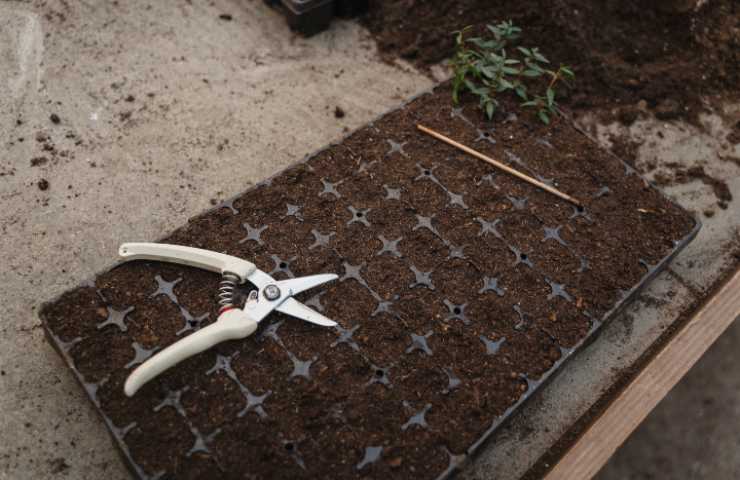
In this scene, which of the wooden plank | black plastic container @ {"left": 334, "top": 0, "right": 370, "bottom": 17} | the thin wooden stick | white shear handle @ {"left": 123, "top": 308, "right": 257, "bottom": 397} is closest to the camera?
white shear handle @ {"left": 123, "top": 308, "right": 257, "bottom": 397}

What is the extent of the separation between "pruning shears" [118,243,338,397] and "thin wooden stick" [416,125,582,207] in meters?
0.63

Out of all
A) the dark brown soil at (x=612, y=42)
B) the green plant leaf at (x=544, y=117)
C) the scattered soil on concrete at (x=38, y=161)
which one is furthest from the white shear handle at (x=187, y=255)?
the dark brown soil at (x=612, y=42)

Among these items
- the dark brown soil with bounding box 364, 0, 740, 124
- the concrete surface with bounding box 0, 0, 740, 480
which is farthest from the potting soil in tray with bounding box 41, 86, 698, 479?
the dark brown soil with bounding box 364, 0, 740, 124

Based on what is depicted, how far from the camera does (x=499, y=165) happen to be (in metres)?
1.95

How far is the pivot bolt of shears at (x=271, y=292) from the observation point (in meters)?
1.57

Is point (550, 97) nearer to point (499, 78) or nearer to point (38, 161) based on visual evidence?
point (499, 78)

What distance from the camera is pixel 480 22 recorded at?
2.44 metres

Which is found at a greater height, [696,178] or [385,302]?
[696,178]

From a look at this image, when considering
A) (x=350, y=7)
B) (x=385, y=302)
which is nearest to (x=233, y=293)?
(x=385, y=302)

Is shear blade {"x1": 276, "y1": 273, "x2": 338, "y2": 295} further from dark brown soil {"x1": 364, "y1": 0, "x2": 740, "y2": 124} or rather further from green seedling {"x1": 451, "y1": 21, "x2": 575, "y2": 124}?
dark brown soil {"x1": 364, "y1": 0, "x2": 740, "y2": 124}

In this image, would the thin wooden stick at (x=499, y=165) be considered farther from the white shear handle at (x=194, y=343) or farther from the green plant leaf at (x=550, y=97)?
the white shear handle at (x=194, y=343)

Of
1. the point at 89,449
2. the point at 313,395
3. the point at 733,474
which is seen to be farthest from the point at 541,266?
the point at 89,449

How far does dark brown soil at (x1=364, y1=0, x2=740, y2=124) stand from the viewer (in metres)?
2.35

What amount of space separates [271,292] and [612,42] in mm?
1763
